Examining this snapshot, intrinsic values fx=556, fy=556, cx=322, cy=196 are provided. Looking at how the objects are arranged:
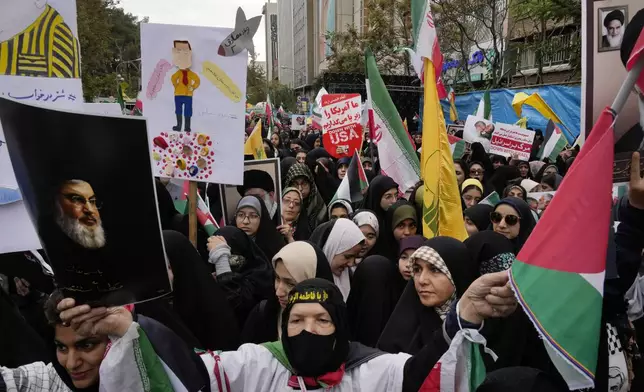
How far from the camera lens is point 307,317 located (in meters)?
2.01

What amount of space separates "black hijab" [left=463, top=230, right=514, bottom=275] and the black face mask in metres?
1.53

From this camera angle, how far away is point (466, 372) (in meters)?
1.69

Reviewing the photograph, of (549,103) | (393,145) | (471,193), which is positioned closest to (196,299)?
(393,145)

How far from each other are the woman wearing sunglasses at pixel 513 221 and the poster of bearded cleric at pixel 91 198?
10.1 feet

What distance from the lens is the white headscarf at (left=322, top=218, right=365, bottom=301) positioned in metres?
3.45

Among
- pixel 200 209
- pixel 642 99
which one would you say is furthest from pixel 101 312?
pixel 200 209

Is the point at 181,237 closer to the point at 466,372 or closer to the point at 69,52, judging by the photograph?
the point at 69,52

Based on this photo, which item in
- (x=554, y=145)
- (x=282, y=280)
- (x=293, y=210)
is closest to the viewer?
(x=282, y=280)

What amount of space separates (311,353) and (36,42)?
1693mm

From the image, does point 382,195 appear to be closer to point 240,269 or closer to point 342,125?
point 240,269

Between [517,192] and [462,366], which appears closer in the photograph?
[462,366]

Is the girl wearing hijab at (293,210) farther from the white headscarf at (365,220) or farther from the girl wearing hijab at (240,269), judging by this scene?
the girl wearing hijab at (240,269)

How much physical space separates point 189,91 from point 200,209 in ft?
3.81

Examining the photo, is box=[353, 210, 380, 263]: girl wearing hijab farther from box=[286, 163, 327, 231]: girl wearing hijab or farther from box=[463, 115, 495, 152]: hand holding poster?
box=[463, 115, 495, 152]: hand holding poster
